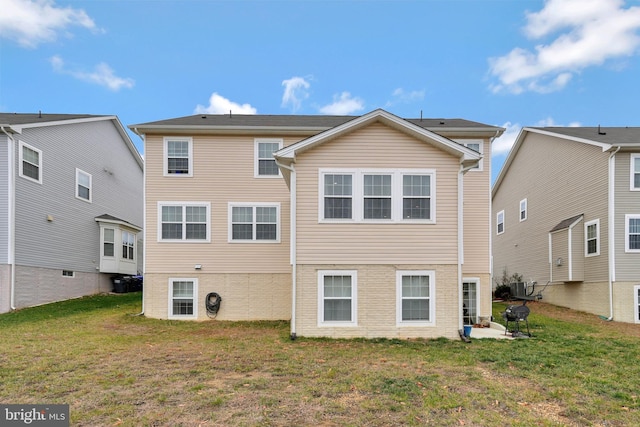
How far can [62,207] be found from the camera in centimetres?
1588

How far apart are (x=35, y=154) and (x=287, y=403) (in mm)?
14502

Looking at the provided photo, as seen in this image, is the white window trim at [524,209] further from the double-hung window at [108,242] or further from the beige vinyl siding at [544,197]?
the double-hung window at [108,242]

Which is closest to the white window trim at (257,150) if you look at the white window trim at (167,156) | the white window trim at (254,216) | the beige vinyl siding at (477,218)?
the white window trim at (254,216)

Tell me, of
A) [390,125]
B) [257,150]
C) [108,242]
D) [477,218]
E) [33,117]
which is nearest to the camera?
[390,125]

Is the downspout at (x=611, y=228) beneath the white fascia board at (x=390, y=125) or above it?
beneath

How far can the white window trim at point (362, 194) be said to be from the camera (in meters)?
10.2

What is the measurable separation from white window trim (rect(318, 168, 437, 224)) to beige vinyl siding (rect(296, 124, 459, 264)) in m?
0.11

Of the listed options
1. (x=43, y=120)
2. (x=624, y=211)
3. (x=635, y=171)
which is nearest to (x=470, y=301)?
(x=624, y=211)

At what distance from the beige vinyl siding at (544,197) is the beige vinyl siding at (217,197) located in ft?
37.5

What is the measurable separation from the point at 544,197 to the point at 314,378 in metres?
15.9

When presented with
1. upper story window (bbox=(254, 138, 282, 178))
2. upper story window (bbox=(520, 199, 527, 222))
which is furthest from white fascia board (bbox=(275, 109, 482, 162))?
upper story window (bbox=(520, 199, 527, 222))

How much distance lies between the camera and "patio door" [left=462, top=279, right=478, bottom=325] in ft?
40.8

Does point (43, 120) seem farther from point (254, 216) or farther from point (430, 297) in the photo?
point (430, 297)

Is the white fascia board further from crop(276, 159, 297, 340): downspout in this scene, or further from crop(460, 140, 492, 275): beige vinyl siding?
crop(460, 140, 492, 275): beige vinyl siding
